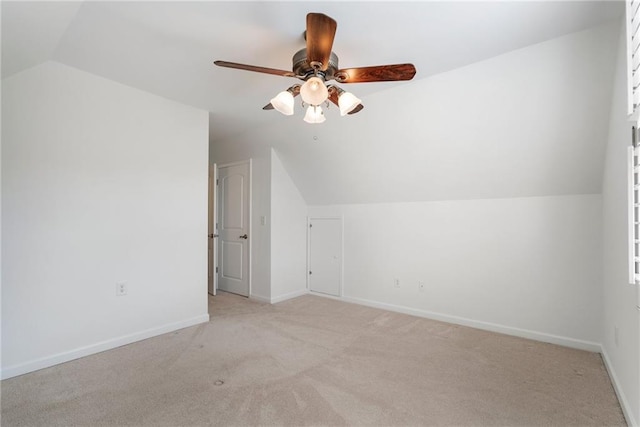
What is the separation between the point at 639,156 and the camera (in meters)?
1.32

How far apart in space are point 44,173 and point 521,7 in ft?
11.1

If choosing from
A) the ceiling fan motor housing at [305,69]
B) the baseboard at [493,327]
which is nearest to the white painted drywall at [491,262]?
the baseboard at [493,327]

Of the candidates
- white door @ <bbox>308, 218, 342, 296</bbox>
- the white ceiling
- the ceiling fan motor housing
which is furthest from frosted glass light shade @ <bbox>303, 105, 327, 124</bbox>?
white door @ <bbox>308, 218, 342, 296</bbox>

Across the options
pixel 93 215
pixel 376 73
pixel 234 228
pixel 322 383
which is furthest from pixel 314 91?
pixel 234 228

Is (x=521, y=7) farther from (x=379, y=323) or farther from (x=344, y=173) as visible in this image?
(x=379, y=323)

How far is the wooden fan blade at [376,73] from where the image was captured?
1758 mm

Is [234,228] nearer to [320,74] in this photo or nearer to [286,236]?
[286,236]

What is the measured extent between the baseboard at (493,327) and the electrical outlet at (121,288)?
8.76 feet

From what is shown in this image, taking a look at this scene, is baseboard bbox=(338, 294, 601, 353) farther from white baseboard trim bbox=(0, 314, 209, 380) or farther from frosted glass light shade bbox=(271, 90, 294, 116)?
frosted glass light shade bbox=(271, 90, 294, 116)

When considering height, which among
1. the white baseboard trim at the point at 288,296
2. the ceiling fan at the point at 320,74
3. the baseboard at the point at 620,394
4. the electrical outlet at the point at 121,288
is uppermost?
the ceiling fan at the point at 320,74

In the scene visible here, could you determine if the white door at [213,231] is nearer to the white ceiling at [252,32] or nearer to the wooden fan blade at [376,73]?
the white ceiling at [252,32]

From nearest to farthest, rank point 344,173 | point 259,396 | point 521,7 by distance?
point 521,7, point 259,396, point 344,173

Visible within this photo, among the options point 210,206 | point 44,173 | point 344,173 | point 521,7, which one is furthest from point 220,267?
point 521,7

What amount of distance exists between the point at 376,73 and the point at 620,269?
196 centimetres
